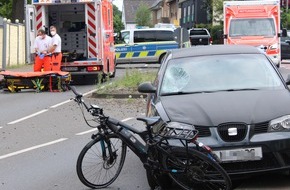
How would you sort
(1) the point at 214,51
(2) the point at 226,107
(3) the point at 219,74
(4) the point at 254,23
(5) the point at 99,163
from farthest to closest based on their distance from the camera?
(4) the point at 254,23 < (1) the point at 214,51 < (3) the point at 219,74 < (5) the point at 99,163 < (2) the point at 226,107

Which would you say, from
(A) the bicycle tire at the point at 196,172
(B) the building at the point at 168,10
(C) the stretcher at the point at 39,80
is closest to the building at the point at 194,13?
(B) the building at the point at 168,10

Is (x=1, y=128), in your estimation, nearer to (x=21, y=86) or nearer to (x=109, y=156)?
(x=109, y=156)

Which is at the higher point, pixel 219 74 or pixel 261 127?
pixel 219 74

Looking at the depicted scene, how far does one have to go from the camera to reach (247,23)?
2492 centimetres

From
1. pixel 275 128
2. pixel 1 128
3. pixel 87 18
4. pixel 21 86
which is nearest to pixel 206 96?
pixel 275 128

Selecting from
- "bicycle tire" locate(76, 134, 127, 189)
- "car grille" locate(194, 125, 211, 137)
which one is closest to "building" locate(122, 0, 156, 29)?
"bicycle tire" locate(76, 134, 127, 189)

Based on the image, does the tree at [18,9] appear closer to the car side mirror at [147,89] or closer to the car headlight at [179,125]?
the car side mirror at [147,89]

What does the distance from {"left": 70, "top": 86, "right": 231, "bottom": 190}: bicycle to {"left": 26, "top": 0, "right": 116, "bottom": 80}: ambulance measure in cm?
1277

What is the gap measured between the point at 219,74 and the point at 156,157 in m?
1.90

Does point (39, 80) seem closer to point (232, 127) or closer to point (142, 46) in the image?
point (232, 127)

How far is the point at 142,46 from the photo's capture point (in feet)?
104

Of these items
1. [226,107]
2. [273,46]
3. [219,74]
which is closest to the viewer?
[226,107]

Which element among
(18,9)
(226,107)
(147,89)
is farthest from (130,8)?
(226,107)

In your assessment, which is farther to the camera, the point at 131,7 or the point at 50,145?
the point at 131,7
